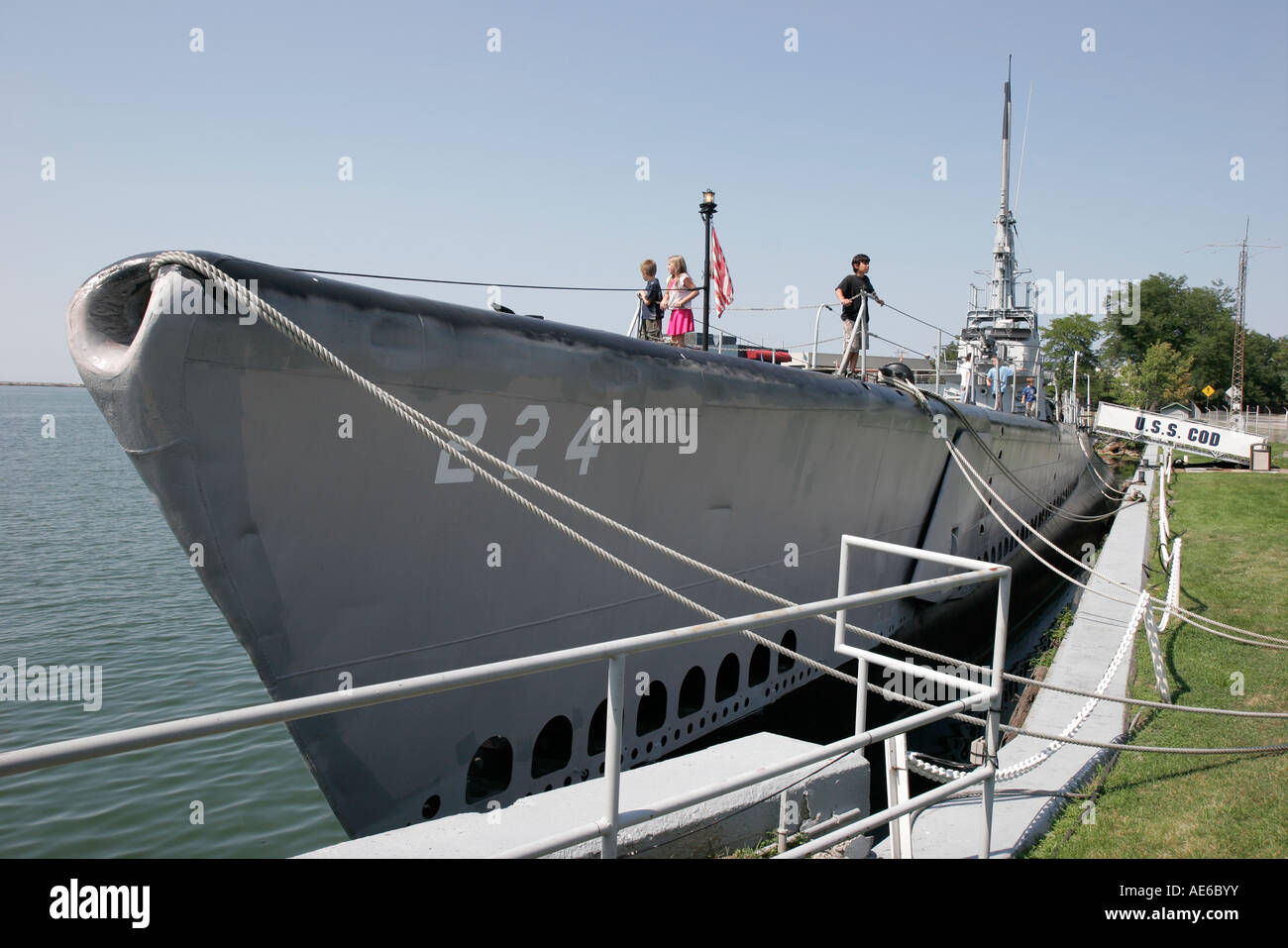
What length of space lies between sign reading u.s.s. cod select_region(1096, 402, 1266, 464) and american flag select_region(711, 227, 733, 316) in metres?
23.4

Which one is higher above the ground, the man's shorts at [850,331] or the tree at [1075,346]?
the tree at [1075,346]

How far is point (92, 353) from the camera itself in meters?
3.15

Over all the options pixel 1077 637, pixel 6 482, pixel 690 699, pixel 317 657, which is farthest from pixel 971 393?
pixel 6 482

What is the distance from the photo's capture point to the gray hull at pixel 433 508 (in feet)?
10.6

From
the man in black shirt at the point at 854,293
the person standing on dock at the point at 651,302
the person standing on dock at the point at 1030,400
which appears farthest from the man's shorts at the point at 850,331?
the person standing on dock at the point at 1030,400

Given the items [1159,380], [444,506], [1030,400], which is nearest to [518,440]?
[444,506]

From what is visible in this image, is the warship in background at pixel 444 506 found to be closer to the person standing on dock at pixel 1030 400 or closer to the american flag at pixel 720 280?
the american flag at pixel 720 280

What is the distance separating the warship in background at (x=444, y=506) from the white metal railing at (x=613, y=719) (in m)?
1.20

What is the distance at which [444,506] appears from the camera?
4.06 m

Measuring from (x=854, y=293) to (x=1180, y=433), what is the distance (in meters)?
25.3
